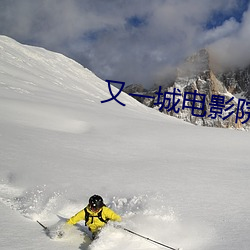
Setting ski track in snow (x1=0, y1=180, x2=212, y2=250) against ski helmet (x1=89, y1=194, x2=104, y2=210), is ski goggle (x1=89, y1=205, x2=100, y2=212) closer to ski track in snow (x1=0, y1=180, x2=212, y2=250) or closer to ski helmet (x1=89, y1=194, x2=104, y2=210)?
ski helmet (x1=89, y1=194, x2=104, y2=210)

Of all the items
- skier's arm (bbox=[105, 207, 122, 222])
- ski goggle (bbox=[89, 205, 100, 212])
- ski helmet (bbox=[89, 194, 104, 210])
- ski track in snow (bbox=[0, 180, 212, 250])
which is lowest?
ski track in snow (bbox=[0, 180, 212, 250])

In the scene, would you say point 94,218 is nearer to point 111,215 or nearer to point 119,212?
point 111,215

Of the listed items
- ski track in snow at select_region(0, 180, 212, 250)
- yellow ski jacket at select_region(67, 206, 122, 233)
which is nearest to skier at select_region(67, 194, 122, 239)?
yellow ski jacket at select_region(67, 206, 122, 233)

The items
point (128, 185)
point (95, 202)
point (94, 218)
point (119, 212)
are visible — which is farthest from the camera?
point (128, 185)

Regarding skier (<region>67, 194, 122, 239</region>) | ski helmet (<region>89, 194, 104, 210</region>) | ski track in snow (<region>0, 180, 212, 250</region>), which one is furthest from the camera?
skier (<region>67, 194, 122, 239</region>)

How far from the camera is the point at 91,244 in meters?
4.92

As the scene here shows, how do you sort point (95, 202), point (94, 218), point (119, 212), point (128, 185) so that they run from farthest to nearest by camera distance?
point (128, 185), point (119, 212), point (94, 218), point (95, 202)

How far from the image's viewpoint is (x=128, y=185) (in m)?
7.46

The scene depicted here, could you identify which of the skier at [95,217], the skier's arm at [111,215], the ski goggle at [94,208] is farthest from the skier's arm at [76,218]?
the skier's arm at [111,215]

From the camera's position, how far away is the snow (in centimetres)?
515

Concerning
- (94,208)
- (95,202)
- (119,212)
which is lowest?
(119,212)

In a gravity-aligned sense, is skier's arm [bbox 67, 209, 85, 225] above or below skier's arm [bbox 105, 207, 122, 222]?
below

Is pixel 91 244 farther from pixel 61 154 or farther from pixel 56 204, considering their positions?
pixel 61 154

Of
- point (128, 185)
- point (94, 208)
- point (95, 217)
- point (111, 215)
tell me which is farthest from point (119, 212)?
point (128, 185)
